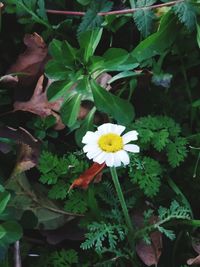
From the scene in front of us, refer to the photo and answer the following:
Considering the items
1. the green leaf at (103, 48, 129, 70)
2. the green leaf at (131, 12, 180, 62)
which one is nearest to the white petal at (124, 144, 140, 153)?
the green leaf at (103, 48, 129, 70)

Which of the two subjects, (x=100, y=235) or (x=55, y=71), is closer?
(x=100, y=235)

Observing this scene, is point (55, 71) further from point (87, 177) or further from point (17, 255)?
point (17, 255)

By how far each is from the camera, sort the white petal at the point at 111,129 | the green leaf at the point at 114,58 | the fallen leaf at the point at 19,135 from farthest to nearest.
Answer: the fallen leaf at the point at 19,135
the green leaf at the point at 114,58
the white petal at the point at 111,129

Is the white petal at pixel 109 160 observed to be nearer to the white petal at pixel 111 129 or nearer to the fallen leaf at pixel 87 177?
the white petal at pixel 111 129

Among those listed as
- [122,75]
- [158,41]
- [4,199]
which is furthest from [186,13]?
[4,199]

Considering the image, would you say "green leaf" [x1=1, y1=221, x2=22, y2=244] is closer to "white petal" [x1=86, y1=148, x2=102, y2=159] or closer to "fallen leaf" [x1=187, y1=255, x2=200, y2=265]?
"white petal" [x1=86, y1=148, x2=102, y2=159]

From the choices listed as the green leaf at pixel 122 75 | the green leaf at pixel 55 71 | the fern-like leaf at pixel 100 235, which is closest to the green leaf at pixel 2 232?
the fern-like leaf at pixel 100 235
